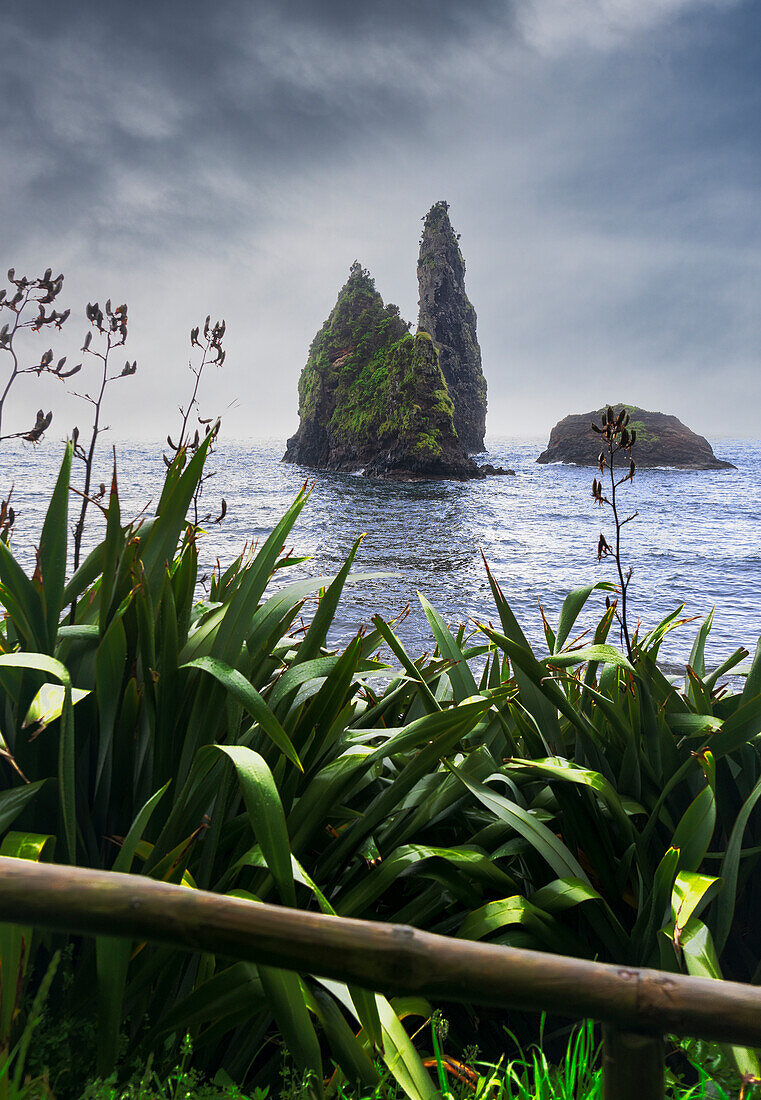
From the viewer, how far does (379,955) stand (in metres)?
0.55

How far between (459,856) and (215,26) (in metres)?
9.27

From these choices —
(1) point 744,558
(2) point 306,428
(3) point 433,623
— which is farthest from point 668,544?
(2) point 306,428

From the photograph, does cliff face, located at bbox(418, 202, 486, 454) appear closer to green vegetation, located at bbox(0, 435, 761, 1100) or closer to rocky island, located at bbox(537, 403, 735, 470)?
rocky island, located at bbox(537, 403, 735, 470)

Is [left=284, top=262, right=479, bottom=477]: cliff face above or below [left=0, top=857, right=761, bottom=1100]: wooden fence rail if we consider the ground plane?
above

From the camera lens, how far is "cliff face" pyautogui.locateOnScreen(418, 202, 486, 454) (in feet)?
233

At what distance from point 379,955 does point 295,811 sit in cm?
87

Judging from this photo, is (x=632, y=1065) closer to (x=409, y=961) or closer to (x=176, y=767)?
(x=409, y=961)

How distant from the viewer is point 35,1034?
105 centimetres

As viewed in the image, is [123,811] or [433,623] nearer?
[123,811]

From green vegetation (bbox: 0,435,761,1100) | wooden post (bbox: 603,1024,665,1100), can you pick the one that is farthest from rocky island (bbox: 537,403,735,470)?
wooden post (bbox: 603,1024,665,1100)

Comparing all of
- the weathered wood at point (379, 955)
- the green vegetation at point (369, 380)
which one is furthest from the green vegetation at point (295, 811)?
the green vegetation at point (369, 380)

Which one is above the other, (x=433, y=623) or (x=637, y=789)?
(x=433, y=623)

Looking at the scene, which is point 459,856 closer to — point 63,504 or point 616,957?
point 616,957

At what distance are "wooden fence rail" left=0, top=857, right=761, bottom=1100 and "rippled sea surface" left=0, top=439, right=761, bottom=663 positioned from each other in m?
1.43
